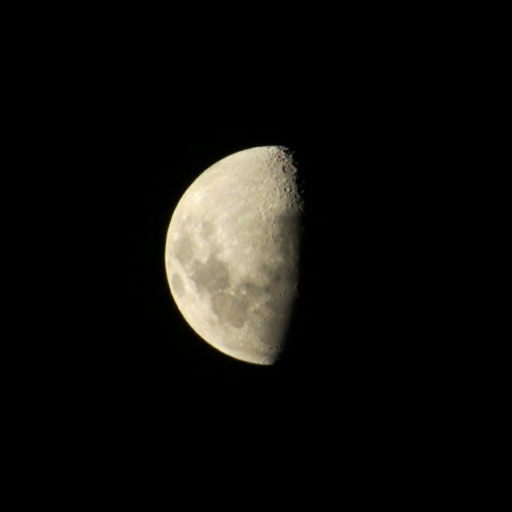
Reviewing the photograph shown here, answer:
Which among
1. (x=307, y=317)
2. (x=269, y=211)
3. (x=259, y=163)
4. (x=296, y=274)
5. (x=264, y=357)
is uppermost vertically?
(x=259, y=163)

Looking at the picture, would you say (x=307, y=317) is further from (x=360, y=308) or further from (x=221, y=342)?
(x=221, y=342)

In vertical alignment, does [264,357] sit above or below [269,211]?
below

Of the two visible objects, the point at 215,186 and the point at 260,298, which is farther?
the point at 215,186

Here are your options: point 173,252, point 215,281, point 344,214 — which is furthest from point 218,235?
point 344,214

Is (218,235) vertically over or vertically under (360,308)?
over

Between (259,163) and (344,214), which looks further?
(259,163)

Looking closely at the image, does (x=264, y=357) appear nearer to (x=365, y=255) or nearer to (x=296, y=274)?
(x=296, y=274)
